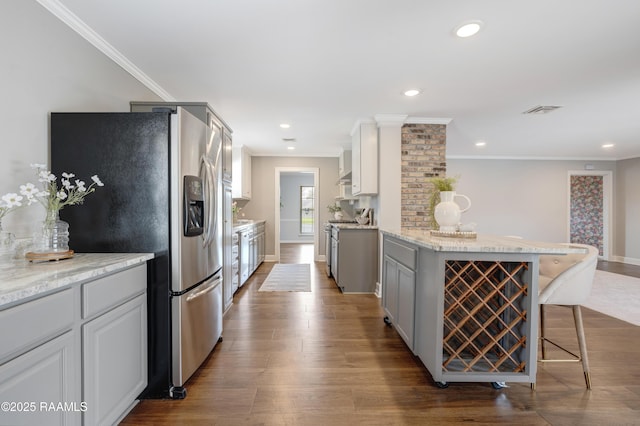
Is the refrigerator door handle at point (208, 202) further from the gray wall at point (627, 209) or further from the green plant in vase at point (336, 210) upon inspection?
the gray wall at point (627, 209)

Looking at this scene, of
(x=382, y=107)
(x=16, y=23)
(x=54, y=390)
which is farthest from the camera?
(x=382, y=107)

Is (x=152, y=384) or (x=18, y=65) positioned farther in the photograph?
(x=152, y=384)

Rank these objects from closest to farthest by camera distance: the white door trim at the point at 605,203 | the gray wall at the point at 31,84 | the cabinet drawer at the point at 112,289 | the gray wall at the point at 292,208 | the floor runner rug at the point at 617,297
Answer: the cabinet drawer at the point at 112,289, the gray wall at the point at 31,84, the floor runner rug at the point at 617,297, the white door trim at the point at 605,203, the gray wall at the point at 292,208

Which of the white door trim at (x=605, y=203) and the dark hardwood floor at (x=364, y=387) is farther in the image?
the white door trim at (x=605, y=203)

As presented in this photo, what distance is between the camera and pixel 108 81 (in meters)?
2.39

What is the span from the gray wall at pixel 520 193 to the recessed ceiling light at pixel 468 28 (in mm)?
5527

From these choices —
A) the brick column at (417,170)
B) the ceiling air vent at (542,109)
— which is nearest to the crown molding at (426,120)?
the brick column at (417,170)

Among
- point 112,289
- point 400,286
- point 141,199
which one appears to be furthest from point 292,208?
point 112,289

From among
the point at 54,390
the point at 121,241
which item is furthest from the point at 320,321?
the point at 54,390

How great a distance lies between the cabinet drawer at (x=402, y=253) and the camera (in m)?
2.20

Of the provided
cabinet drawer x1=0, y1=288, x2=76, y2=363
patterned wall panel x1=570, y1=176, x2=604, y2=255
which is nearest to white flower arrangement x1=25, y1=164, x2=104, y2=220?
cabinet drawer x1=0, y1=288, x2=76, y2=363

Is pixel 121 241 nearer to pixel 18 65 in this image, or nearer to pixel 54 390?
pixel 54 390

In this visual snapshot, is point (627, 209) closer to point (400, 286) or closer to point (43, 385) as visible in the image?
point (400, 286)

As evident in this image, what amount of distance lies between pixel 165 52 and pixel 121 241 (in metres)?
1.61
